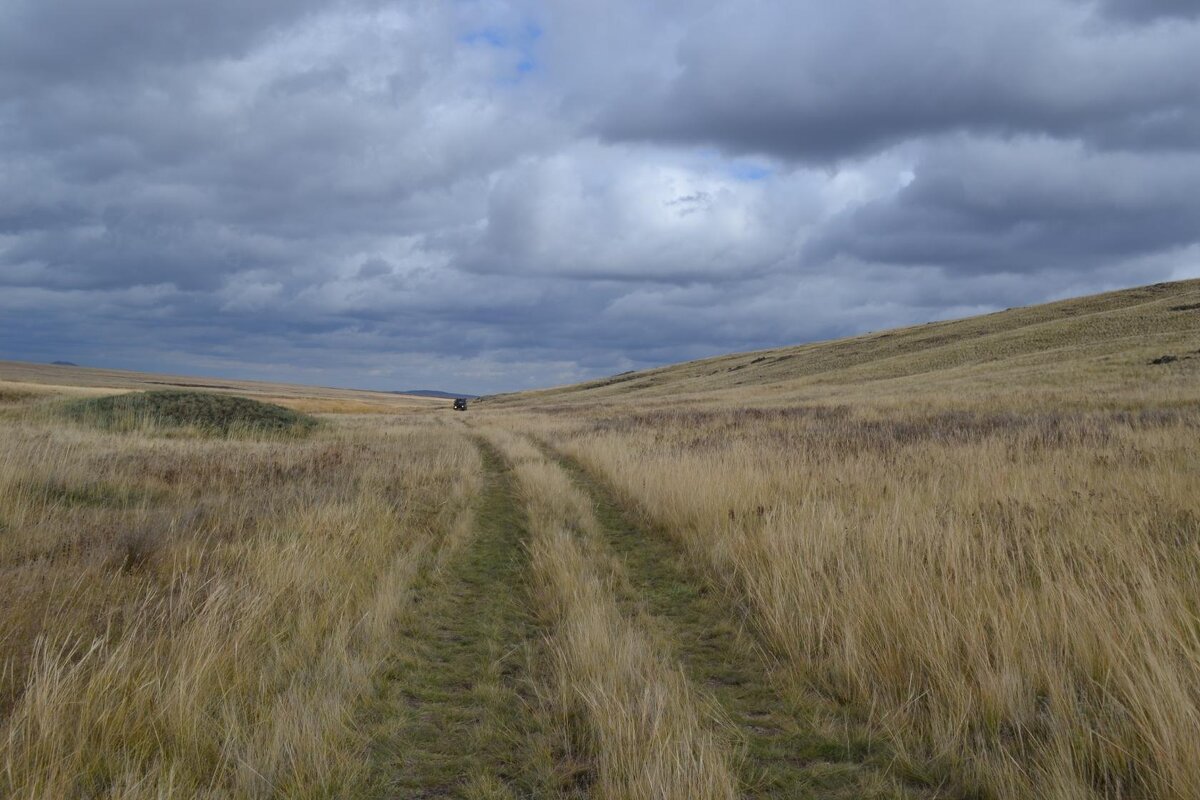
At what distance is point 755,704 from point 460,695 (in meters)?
1.92

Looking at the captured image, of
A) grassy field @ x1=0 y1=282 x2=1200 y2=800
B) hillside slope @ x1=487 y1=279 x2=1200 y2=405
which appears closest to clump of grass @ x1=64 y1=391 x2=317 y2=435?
grassy field @ x1=0 y1=282 x2=1200 y2=800

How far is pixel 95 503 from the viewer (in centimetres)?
929

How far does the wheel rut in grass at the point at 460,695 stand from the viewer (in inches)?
135

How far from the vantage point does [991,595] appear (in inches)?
195

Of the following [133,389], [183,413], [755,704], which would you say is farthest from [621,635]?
[133,389]

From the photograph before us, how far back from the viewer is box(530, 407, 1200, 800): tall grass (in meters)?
3.25

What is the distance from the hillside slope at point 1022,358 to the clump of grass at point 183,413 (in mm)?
29011

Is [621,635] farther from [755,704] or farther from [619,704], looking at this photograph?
[619,704]

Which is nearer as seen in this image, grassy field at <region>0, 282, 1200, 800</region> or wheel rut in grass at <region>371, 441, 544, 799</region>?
grassy field at <region>0, 282, 1200, 800</region>

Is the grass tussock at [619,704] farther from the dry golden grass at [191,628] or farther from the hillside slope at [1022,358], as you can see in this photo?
the hillside slope at [1022,358]

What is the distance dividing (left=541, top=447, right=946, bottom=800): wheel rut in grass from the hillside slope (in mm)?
23609

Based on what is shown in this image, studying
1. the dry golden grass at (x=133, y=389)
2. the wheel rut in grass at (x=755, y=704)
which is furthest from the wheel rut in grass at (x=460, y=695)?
the dry golden grass at (x=133, y=389)

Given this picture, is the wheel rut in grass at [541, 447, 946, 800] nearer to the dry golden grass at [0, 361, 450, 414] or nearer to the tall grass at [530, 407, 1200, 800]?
the tall grass at [530, 407, 1200, 800]

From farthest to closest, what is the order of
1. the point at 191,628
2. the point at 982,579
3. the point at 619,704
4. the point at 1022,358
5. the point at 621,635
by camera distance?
1. the point at 1022,358
2. the point at 982,579
3. the point at 621,635
4. the point at 191,628
5. the point at 619,704
